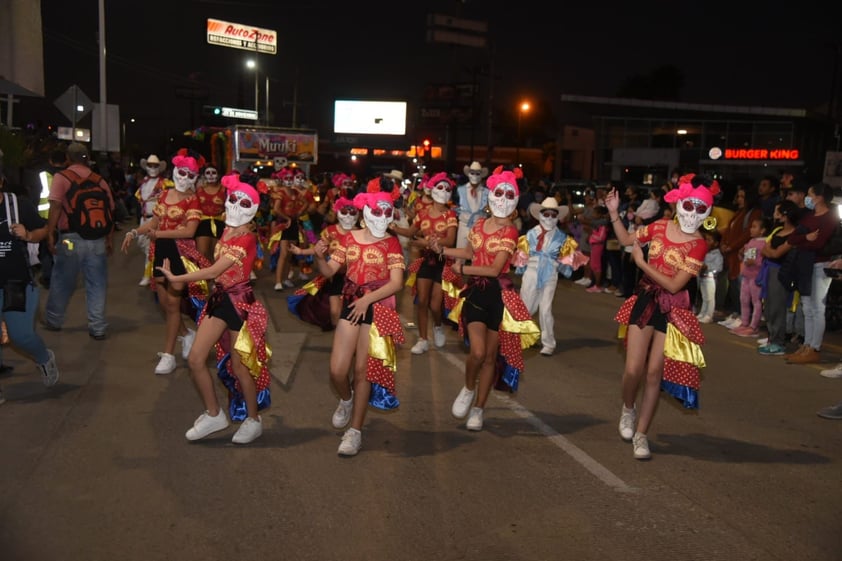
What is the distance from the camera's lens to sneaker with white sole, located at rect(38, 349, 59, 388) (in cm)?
727

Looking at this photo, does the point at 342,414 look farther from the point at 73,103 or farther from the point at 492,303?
the point at 73,103

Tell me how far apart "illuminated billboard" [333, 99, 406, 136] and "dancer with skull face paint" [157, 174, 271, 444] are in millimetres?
60832

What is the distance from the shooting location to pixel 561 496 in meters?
5.14

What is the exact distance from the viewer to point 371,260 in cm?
578

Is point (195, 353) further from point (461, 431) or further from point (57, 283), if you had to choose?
point (57, 283)

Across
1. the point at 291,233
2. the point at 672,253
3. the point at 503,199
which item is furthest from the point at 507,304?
the point at 291,233

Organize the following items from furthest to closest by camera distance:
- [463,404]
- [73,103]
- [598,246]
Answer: [73,103], [598,246], [463,404]

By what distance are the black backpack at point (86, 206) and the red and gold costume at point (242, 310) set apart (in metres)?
4.21

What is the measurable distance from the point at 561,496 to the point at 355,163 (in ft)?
233

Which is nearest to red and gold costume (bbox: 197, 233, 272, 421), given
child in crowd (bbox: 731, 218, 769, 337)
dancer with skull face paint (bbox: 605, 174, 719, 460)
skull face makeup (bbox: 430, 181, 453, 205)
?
dancer with skull face paint (bbox: 605, 174, 719, 460)

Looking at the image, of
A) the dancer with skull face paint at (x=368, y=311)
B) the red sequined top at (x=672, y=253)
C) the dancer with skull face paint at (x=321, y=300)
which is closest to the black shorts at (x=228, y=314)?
the dancer with skull face paint at (x=368, y=311)

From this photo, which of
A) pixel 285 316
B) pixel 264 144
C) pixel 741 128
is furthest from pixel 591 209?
pixel 741 128

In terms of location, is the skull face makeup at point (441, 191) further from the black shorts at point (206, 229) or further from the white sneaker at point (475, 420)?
the white sneaker at point (475, 420)

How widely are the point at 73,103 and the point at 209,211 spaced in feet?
27.5
